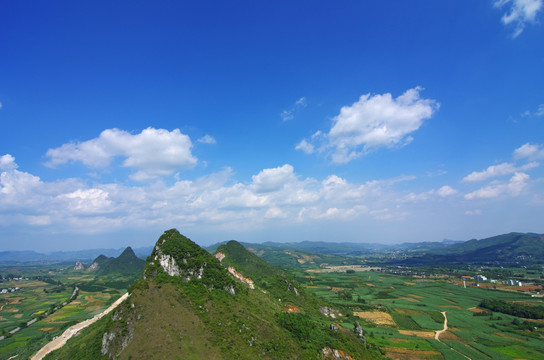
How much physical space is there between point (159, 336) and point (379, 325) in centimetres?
7802

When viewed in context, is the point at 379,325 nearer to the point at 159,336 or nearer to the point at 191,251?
the point at 191,251

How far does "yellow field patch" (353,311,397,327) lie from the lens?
314 feet

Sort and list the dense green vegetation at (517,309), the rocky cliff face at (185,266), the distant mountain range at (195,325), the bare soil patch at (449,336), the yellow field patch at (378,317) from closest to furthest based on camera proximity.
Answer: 1. the distant mountain range at (195,325)
2. the rocky cliff face at (185,266)
3. the bare soil patch at (449,336)
4. the yellow field patch at (378,317)
5. the dense green vegetation at (517,309)

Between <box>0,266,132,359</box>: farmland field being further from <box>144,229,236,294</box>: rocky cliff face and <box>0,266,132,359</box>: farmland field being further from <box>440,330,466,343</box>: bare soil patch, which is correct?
<box>440,330,466,343</box>: bare soil patch

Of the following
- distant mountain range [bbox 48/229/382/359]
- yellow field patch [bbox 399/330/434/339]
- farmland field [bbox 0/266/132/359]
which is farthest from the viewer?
farmland field [bbox 0/266/132/359]

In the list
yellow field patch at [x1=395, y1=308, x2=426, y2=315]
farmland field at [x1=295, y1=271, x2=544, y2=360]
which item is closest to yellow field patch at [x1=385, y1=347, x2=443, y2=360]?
farmland field at [x1=295, y1=271, x2=544, y2=360]

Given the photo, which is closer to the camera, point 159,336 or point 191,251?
point 159,336

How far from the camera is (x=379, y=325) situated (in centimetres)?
9281

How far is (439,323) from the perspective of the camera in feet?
318

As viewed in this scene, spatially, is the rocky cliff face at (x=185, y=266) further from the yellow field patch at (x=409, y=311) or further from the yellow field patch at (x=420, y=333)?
the yellow field patch at (x=409, y=311)

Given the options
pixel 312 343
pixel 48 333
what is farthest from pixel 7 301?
pixel 312 343

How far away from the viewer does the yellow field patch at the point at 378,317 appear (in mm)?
95750

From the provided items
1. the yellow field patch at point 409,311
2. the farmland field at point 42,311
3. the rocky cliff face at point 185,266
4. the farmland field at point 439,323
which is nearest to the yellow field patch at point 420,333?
the farmland field at point 439,323

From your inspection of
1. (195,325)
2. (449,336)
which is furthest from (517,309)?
(195,325)
